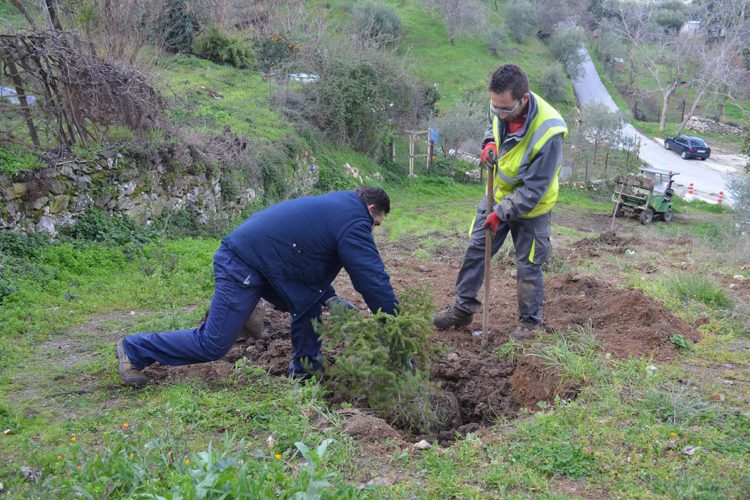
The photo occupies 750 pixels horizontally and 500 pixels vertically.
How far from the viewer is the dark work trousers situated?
4.28 metres

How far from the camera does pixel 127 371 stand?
444 cm

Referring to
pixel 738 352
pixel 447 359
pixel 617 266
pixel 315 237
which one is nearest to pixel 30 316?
pixel 315 237

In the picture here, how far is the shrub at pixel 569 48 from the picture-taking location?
47.6 metres

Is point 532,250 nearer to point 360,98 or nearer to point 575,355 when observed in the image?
point 575,355

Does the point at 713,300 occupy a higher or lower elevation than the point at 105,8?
lower

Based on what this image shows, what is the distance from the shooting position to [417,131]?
74.7 feet

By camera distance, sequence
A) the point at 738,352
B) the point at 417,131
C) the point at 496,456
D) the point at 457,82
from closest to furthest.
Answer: the point at 496,456, the point at 738,352, the point at 417,131, the point at 457,82

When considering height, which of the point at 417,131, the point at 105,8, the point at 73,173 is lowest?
the point at 417,131

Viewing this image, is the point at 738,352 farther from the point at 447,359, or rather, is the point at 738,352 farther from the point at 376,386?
the point at 376,386

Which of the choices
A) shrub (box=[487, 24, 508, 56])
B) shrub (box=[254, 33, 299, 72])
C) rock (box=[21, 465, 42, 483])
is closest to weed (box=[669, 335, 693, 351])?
rock (box=[21, 465, 42, 483])

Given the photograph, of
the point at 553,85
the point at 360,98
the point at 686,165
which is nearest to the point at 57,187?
the point at 360,98

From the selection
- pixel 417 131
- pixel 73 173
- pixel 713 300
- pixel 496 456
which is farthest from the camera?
pixel 417 131

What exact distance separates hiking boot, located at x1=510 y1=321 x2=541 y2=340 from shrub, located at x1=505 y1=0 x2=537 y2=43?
47062mm

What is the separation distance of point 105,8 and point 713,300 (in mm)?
11819
